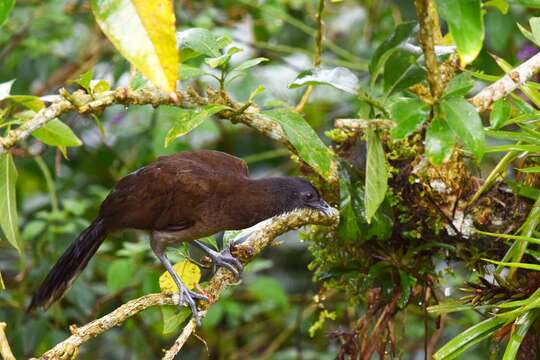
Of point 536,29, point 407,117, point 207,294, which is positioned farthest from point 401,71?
point 207,294

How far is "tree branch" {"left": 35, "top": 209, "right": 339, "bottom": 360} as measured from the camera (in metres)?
1.88

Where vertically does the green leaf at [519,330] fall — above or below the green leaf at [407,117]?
below

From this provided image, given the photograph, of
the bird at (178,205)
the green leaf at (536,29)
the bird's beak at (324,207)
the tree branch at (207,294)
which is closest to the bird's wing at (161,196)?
the bird at (178,205)

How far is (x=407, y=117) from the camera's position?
1.73 m

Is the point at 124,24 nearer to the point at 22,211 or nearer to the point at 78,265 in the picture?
the point at 78,265

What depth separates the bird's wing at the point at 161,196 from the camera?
2.67 m

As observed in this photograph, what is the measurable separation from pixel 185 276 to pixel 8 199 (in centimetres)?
53

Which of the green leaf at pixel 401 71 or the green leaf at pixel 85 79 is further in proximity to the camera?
the green leaf at pixel 85 79

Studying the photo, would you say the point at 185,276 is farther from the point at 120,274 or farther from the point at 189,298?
the point at 120,274

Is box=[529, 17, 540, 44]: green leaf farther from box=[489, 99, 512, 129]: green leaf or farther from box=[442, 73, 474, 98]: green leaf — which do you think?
box=[442, 73, 474, 98]: green leaf

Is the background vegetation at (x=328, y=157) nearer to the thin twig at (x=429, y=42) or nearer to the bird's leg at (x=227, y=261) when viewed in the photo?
the thin twig at (x=429, y=42)

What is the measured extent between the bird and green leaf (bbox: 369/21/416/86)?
777 millimetres

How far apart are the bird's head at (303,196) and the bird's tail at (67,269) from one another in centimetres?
59

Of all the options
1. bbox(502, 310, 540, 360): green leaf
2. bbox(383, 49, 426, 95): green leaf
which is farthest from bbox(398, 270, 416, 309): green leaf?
bbox(383, 49, 426, 95): green leaf
